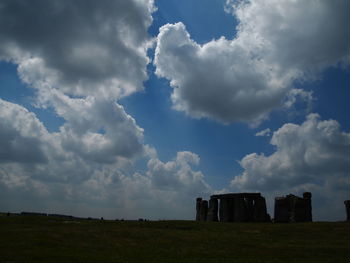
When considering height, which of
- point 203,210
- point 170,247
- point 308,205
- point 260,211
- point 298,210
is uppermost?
point 308,205

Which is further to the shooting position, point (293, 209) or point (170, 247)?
point (293, 209)

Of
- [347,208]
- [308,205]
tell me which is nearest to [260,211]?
[308,205]

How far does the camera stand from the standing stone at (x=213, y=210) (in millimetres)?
52469

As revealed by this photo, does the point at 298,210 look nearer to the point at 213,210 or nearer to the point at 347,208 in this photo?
the point at 347,208

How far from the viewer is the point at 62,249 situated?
1762 cm

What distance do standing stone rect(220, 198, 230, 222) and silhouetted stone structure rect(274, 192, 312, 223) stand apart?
771 cm

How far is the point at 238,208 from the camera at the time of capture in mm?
48344

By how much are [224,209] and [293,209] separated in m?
10.3

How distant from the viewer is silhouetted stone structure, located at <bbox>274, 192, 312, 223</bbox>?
143 feet

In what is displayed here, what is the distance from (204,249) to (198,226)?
567 inches

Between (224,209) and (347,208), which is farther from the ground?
(347,208)

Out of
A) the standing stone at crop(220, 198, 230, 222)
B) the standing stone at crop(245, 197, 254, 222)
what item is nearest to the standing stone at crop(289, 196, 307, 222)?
the standing stone at crop(245, 197, 254, 222)

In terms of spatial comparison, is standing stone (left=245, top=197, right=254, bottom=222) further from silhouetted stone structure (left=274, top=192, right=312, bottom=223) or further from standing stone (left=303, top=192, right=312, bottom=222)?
standing stone (left=303, top=192, right=312, bottom=222)

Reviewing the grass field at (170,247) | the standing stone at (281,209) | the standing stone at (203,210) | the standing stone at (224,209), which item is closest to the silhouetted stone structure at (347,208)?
the standing stone at (281,209)
